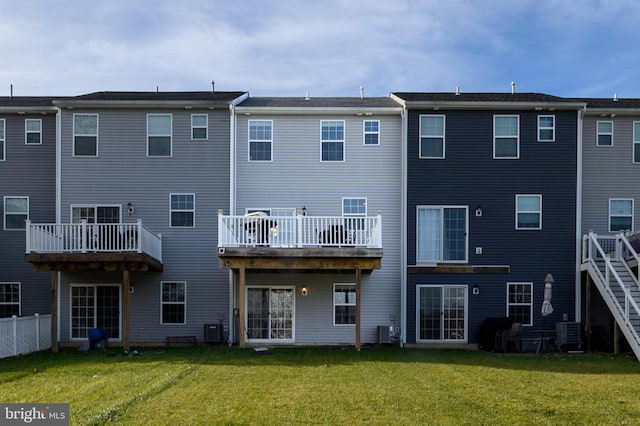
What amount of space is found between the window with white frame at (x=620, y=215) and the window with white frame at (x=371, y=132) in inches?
301

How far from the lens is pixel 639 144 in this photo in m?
20.2

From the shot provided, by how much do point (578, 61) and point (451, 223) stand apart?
312 inches

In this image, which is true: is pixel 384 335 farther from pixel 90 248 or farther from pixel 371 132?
pixel 90 248

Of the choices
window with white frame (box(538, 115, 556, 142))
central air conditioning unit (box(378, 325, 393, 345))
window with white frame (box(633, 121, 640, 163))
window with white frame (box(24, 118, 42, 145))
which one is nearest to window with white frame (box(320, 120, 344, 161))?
central air conditioning unit (box(378, 325, 393, 345))

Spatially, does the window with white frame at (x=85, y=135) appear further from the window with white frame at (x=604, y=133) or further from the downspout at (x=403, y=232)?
the window with white frame at (x=604, y=133)

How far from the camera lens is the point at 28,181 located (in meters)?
20.2

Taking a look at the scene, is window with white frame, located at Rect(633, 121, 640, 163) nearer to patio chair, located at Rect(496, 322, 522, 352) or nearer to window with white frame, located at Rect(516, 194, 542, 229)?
window with white frame, located at Rect(516, 194, 542, 229)

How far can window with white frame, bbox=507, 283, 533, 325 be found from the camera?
63.6 feet

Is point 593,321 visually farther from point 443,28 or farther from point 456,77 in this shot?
point 443,28

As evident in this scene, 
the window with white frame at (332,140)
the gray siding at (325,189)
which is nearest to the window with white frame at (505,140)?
the gray siding at (325,189)

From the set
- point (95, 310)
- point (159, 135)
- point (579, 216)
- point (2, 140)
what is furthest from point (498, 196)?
point (2, 140)

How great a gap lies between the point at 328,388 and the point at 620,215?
42.7 ft

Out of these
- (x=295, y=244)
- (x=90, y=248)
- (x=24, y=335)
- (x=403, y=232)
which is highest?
(x=403, y=232)

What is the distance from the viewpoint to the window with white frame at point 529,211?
19.6 metres
